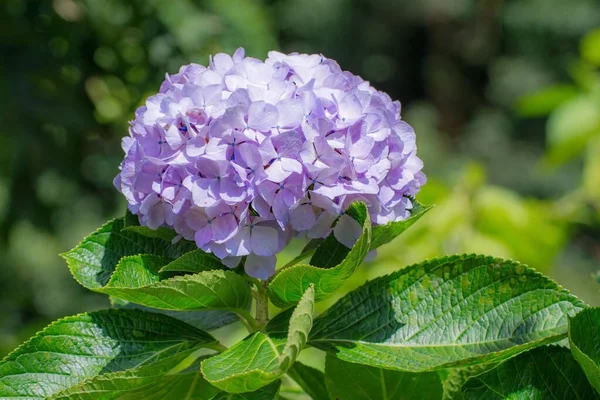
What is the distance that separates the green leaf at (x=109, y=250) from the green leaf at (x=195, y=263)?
82mm

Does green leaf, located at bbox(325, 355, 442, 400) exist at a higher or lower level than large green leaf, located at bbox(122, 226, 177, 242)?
lower

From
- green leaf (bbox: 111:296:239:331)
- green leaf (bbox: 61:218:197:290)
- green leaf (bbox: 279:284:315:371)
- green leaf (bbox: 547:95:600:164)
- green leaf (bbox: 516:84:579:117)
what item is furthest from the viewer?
green leaf (bbox: 516:84:579:117)

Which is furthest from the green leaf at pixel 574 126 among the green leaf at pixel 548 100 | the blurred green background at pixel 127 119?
the green leaf at pixel 548 100

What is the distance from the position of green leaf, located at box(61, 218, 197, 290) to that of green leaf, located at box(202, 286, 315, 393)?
7.2 inches

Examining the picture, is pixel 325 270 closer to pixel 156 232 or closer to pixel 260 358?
pixel 260 358

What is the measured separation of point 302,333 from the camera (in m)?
0.79

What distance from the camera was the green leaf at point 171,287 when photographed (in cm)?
84

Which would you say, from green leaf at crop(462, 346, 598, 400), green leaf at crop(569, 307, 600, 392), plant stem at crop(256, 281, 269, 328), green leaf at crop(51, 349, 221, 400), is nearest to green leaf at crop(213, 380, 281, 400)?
green leaf at crop(51, 349, 221, 400)

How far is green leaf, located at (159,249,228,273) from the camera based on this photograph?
0.89 metres

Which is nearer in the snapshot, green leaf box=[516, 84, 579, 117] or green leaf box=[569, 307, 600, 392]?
green leaf box=[569, 307, 600, 392]

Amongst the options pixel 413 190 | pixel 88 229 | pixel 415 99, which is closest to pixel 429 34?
pixel 415 99

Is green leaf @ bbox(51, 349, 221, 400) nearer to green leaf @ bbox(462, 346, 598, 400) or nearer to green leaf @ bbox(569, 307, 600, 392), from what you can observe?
green leaf @ bbox(462, 346, 598, 400)

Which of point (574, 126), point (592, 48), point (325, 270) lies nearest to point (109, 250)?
point (325, 270)

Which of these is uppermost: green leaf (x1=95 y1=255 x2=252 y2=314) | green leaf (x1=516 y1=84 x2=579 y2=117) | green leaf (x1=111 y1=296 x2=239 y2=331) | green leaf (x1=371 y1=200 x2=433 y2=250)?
green leaf (x1=516 y1=84 x2=579 y2=117)
